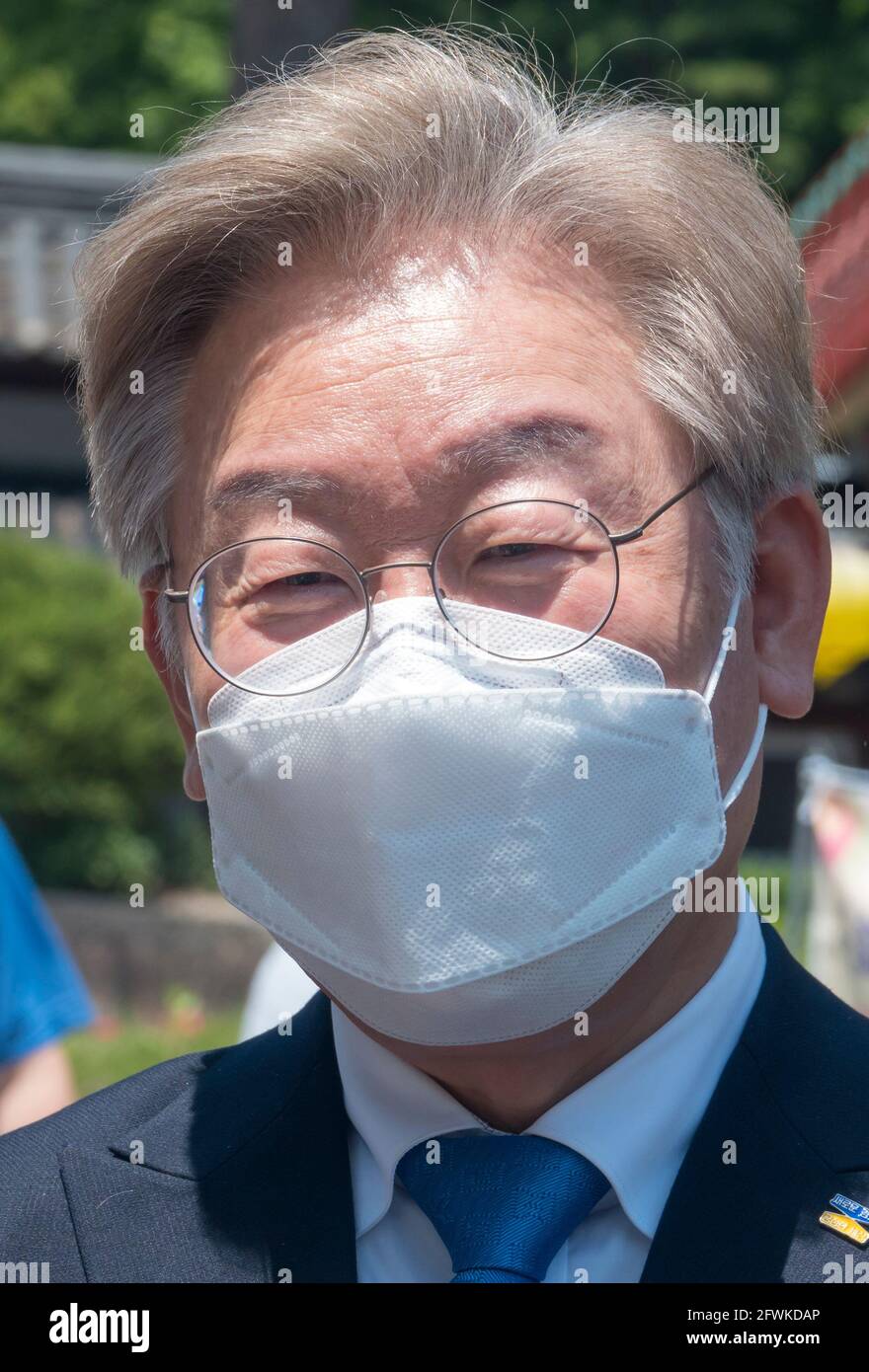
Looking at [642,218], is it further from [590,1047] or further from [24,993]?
[24,993]

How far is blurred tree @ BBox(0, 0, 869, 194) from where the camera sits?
18.8 metres

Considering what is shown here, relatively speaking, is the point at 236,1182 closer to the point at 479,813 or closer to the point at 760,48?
the point at 479,813

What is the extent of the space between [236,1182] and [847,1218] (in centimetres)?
72

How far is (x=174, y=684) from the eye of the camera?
2076 millimetres

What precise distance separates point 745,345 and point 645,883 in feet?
2.11

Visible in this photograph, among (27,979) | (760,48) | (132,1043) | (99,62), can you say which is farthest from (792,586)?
(760,48)

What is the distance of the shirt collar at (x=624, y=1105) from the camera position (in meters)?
1.71

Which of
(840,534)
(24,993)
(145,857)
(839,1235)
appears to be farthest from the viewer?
(840,534)

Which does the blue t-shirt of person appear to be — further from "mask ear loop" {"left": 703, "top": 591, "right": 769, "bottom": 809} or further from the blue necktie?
"mask ear loop" {"left": 703, "top": 591, "right": 769, "bottom": 809}

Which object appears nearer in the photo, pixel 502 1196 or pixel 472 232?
pixel 502 1196

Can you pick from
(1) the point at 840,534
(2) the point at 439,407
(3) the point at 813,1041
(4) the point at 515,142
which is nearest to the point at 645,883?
(3) the point at 813,1041

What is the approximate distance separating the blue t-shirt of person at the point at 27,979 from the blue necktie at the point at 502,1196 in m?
1.56

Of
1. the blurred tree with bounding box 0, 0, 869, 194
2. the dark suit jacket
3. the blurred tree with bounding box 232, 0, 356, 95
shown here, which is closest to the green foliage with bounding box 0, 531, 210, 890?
the blurred tree with bounding box 232, 0, 356, 95

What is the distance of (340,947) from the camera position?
1693 millimetres
